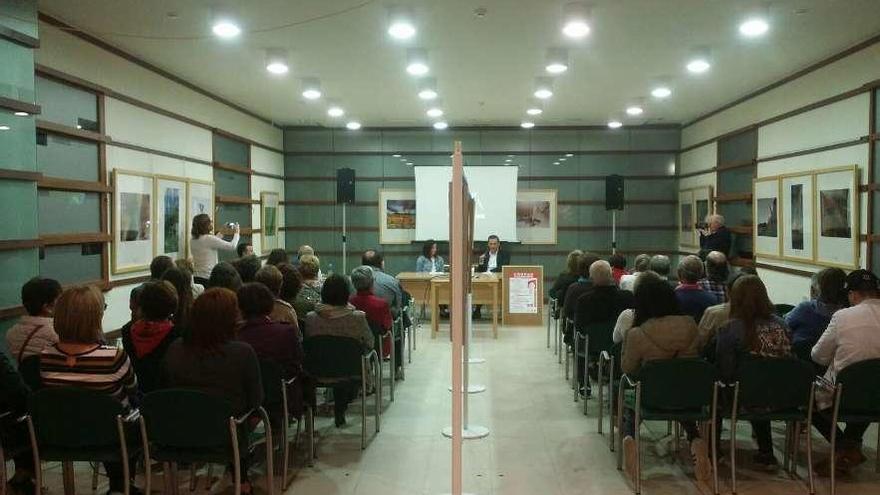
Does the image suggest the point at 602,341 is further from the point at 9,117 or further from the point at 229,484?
the point at 9,117

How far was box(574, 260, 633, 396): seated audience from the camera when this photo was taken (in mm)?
5641

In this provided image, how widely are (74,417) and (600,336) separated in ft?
11.9

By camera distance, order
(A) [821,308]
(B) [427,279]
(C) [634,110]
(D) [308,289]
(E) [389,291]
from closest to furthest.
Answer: (A) [821,308]
(D) [308,289]
(E) [389,291]
(B) [427,279]
(C) [634,110]

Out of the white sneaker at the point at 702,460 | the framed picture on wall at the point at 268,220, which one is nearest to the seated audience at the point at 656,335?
the white sneaker at the point at 702,460

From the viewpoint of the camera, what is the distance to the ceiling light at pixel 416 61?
6.84 meters

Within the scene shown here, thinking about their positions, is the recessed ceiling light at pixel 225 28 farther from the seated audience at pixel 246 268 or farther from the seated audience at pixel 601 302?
the seated audience at pixel 601 302

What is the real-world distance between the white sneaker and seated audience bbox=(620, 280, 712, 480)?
13 mm

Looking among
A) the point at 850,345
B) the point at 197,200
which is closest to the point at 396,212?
the point at 197,200

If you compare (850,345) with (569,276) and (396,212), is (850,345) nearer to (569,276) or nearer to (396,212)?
(569,276)

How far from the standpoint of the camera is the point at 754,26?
18.6 feet

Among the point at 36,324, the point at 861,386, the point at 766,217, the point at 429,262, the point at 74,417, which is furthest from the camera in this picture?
the point at 429,262

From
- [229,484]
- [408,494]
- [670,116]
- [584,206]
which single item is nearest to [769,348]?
[408,494]

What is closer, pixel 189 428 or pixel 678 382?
pixel 189 428

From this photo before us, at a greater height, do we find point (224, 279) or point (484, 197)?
point (484, 197)
